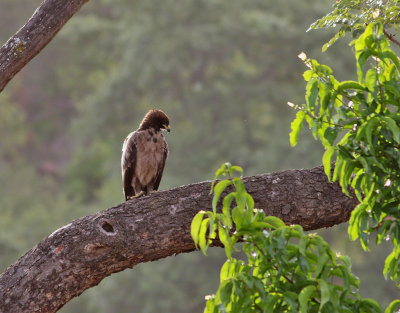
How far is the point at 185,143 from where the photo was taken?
2209 cm

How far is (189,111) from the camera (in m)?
23.5

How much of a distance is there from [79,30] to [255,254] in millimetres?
25088

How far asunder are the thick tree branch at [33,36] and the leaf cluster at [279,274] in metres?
2.12

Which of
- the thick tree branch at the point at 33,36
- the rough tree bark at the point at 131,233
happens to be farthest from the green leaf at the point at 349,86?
the thick tree branch at the point at 33,36

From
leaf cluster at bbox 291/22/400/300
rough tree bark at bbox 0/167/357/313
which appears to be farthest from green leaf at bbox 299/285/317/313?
rough tree bark at bbox 0/167/357/313

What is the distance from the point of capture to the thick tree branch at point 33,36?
17.6 feet

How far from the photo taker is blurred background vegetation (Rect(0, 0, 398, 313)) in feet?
66.4

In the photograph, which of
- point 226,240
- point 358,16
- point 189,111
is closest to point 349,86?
point 226,240

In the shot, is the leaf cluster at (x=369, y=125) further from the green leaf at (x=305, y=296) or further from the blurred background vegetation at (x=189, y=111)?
the blurred background vegetation at (x=189, y=111)

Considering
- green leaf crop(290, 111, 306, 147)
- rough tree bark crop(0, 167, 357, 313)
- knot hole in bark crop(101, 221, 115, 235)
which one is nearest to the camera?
green leaf crop(290, 111, 306, 147)

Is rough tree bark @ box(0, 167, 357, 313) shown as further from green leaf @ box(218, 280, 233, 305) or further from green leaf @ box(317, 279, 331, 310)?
green leaf @ box(317, 279, 331, 310)

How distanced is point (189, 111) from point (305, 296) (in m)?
20.2

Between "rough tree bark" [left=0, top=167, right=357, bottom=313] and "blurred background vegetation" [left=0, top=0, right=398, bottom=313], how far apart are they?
1418cm

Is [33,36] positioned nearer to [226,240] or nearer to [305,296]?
[226,240]
